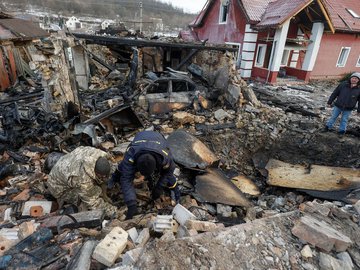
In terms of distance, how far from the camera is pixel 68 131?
5.31 meters

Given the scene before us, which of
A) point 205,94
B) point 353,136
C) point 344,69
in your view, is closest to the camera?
point 353,136

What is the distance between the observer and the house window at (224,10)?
48.2 ft

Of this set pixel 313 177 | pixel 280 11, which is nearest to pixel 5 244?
pixel 313 177

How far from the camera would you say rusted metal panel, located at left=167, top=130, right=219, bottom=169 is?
15.5 ft

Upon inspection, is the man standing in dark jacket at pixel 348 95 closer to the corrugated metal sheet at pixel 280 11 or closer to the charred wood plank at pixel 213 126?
the charred wood plank at pixel 213 126

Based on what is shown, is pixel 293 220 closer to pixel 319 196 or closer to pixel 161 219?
pixel 161 219

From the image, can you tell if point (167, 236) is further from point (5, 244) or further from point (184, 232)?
point (5, 244)

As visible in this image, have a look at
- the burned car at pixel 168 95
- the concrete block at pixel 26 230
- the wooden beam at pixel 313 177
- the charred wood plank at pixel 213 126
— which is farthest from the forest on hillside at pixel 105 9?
the concrete block at pixel 26 230

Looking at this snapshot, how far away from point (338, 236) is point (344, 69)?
17.4 m

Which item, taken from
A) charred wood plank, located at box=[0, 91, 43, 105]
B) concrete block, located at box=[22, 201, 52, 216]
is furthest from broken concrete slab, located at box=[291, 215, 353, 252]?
Answer: charred wood plank, located at box=[0, 91, 43, 105]

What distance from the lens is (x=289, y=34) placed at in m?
14.0

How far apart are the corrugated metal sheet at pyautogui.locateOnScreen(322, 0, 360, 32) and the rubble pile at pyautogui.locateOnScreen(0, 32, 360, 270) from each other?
6.95 m

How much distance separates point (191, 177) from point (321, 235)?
2.61m

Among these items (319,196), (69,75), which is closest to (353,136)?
(319,196)
